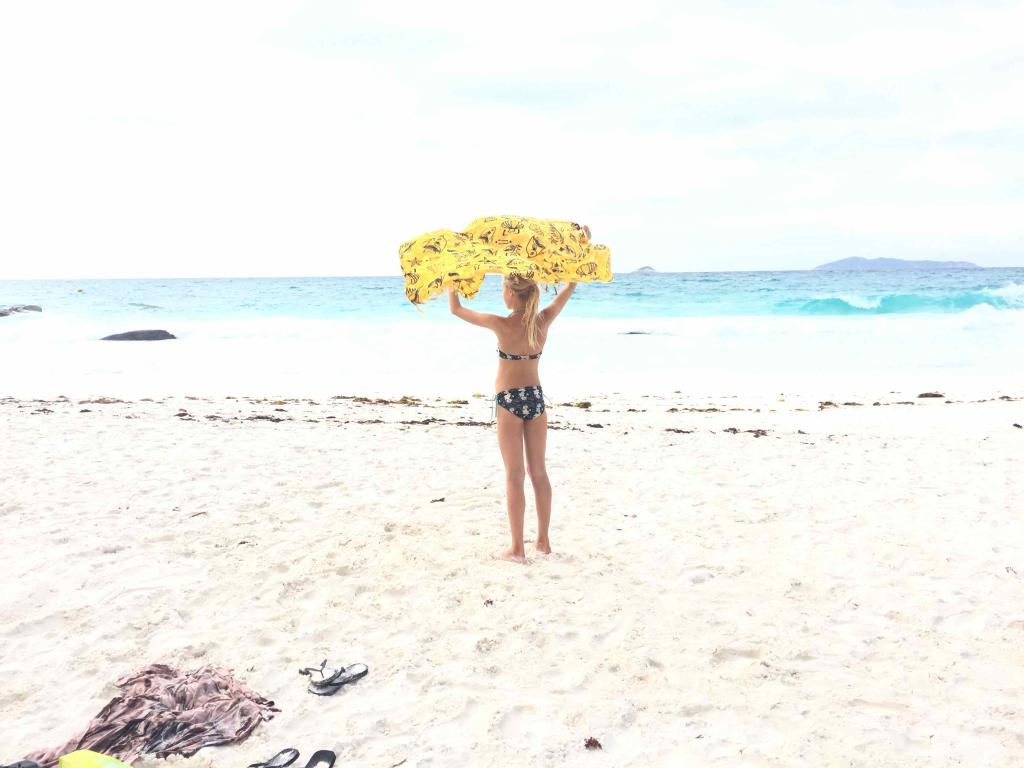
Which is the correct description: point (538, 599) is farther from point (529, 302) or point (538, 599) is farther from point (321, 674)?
point (529, 302)

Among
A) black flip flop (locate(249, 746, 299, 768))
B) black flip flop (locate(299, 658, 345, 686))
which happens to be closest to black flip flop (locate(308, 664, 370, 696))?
black flip flop (locate(299, 658, 345, 686))

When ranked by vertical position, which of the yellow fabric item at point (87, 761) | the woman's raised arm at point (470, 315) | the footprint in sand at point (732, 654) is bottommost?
the footprint in sand at point (732, 654)

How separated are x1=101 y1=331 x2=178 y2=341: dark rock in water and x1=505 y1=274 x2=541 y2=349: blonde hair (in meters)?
25.1

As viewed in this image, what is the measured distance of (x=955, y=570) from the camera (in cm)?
475

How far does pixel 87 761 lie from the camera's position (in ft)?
8.68

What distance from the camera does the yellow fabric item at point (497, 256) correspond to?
12.8ft

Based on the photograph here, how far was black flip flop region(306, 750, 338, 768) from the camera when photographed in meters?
2.71

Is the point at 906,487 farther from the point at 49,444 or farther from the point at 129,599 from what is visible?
the point at 49,444

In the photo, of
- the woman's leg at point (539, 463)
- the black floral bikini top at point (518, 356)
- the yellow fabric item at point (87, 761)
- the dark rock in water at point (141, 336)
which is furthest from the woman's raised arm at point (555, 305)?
the dark rock in water at point (141, 336)

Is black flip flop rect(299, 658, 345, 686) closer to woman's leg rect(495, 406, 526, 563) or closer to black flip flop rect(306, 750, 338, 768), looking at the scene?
black flip flop rect(306, 750, 338, 768)

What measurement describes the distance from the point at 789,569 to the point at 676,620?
47.0 inches

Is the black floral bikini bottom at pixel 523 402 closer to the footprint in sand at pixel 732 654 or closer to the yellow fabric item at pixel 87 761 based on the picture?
the footprint in sand at pixel 732 654

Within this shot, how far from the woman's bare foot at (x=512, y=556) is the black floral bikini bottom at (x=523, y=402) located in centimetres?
94

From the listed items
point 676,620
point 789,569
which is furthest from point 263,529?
point 789,569
